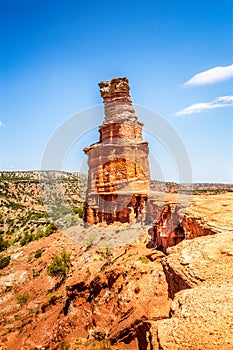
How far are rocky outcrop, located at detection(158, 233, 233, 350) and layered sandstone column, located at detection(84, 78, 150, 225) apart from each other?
66.6 ft

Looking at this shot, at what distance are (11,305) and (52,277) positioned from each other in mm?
3909

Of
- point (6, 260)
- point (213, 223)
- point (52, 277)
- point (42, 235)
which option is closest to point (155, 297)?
point (213, 223)

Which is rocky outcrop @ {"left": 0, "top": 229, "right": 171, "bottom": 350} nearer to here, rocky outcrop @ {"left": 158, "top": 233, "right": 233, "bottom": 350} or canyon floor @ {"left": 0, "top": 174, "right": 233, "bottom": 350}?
canyon floor @ {"left": 0, "top": 174, "right": 233, "bottom": 350}

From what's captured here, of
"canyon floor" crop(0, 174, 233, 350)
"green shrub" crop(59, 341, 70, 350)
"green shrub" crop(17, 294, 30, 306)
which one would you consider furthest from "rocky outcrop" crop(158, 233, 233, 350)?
"green shrub" crop(17, 294, 30, 306)

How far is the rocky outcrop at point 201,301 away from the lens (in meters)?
5.26

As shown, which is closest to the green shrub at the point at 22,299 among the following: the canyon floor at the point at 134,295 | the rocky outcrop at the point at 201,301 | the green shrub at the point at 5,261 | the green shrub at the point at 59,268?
the canyon floor at the point at 134,295

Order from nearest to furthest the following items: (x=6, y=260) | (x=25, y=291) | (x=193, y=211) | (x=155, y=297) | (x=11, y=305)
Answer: (x=155, y=297)
(x=193, y=211)
(x=11, y=305)
(x=25, y=291)
(x=6, y=260)

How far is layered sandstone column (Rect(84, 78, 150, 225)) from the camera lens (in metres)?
30.6

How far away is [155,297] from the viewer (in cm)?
1124

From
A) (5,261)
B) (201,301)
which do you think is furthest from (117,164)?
(201,301)

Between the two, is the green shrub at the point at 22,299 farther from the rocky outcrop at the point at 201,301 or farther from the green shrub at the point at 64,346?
the rocky outcrop at the point at 201,301

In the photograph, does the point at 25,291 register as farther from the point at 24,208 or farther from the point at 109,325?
the point at 24,208

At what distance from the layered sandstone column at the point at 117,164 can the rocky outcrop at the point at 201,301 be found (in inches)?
800

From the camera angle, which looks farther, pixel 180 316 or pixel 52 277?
pixel 52 277
